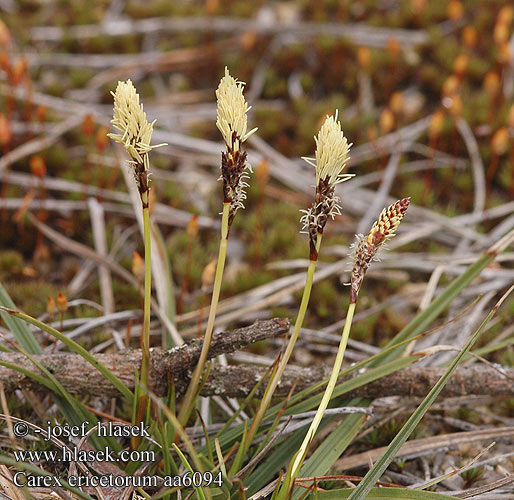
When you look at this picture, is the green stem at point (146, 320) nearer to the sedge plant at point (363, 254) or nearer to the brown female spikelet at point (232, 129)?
the brown female spikelet at point (232, 129)

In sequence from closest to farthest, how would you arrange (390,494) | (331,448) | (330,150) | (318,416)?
1. (330,150)
2. (318,416)
3. (390,494)
4. (331,448)

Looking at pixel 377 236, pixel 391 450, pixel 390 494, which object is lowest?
pixel 390 494

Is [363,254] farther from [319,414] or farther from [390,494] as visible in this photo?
[390,494]

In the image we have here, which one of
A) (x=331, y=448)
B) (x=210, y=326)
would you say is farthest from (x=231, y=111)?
(x=331, y=448)

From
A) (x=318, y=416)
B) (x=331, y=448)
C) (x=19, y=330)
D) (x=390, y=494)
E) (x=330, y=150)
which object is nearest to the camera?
(x=330, y=150)

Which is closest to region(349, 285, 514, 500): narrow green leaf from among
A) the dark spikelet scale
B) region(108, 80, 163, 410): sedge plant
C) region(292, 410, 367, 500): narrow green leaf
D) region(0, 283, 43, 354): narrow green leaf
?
region(292, 410, 367, 500): narrow green leaf

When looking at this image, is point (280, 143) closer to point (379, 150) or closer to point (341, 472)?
point (379, 150)
